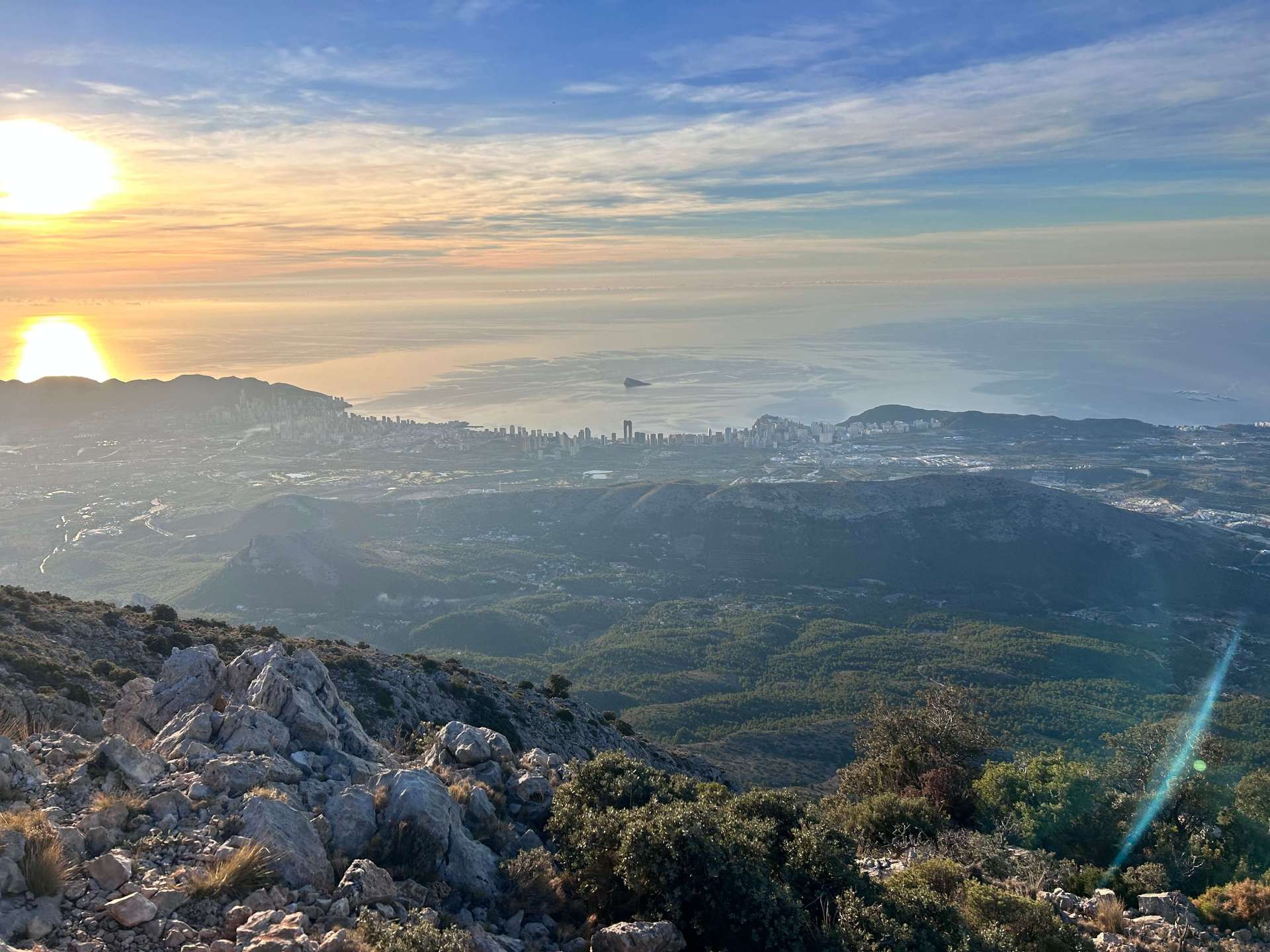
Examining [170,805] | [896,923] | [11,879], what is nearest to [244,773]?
[170,805]

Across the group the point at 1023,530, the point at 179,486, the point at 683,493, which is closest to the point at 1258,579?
the point at 1023,530

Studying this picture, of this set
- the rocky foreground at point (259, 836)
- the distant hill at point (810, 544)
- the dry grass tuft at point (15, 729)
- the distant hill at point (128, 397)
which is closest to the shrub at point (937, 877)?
the rocky foreground at point (259, 836)

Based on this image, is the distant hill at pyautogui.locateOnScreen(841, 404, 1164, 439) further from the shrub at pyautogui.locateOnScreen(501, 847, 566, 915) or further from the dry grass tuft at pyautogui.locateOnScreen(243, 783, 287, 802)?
the dry grass tuft at pyautogui.locateOnScreen(243, 783, 287, 802)

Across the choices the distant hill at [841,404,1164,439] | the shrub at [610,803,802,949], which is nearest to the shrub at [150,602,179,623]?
the shrub at [610,803,802,949]

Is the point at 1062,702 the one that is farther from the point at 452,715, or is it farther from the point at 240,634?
the point at 240,634

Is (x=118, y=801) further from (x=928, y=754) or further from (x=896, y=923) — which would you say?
(x=928, y=754)

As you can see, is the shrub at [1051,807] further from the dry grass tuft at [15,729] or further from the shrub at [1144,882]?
the dry grass tuft at [15,729]
